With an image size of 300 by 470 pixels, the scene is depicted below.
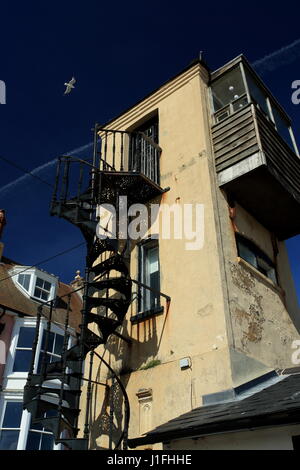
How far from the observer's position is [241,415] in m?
5.39

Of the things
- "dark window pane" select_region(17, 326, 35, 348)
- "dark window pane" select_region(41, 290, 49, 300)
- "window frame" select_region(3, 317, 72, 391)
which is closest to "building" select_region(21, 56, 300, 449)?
"window frame" select_region(3, 317, 72, 391)

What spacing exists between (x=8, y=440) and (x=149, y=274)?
9.61 meters

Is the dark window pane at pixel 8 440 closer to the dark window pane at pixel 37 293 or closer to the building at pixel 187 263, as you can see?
the dark window pane at pixel 37 293

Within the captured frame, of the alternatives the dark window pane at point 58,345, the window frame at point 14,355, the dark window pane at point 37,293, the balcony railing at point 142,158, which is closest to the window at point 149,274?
the balcony railing at point 142,158

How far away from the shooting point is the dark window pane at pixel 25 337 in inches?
686

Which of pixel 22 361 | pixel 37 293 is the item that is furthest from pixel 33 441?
pixel 37 293

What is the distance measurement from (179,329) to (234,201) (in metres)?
3.35

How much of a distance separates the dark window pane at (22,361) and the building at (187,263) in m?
8.44

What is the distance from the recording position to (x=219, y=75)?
1113cm

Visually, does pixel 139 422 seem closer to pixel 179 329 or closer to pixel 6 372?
pixel 179 329

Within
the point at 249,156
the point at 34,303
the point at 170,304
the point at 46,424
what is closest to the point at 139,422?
the point at 46,424

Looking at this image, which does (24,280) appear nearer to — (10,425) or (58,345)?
(58,345)

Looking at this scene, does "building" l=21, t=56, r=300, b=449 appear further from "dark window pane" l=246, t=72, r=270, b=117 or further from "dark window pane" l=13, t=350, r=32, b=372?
"dark window pane" l=13, t=350, r=32, b=372

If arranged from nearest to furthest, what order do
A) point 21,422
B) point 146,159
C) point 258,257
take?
point 258,257
point 146,159
point 21,422
